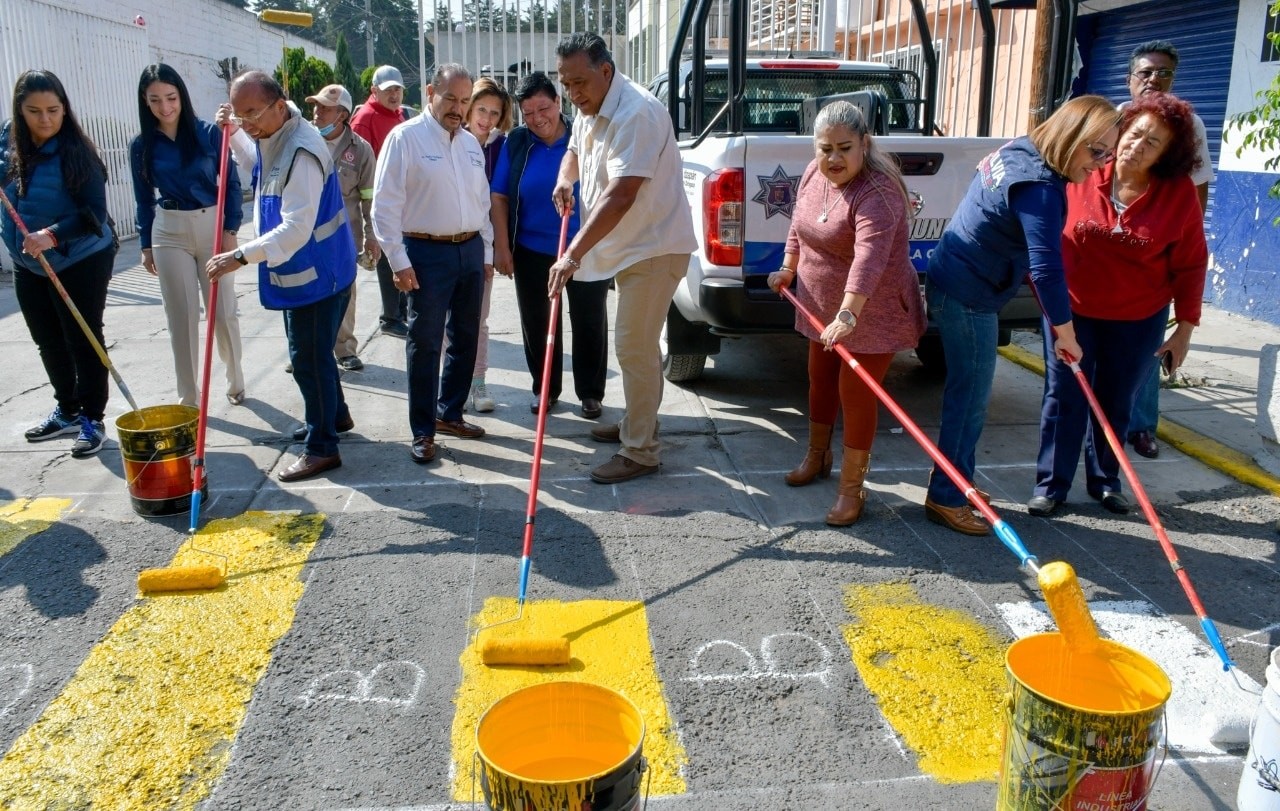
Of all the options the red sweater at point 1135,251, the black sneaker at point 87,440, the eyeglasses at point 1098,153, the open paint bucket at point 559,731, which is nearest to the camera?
the open paint bucket at point 559,731

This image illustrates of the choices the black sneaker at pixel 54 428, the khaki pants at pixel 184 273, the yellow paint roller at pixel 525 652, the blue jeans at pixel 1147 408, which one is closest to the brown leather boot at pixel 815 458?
the blue jeans at pixel 1147 408

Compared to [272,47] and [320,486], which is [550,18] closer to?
[320,486]

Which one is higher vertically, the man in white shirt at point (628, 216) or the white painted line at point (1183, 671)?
the man in white shirt at point (628, 216)

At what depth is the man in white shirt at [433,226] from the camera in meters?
5.01

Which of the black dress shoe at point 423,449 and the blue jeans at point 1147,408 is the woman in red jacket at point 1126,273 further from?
the black dress shoe at point 423,449

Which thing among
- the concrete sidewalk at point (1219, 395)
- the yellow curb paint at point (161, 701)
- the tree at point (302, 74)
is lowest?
the yellow curb paint at point (161, 701)

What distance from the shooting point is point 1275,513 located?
4680 millimetres

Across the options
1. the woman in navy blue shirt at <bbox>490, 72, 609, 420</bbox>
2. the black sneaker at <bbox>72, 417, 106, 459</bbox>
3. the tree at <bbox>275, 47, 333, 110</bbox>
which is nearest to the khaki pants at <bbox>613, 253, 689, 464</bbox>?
the woman in navy blue shirt at <bbox>490, 72, 609, 420</bbox>

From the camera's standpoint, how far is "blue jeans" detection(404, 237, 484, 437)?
17.0ft

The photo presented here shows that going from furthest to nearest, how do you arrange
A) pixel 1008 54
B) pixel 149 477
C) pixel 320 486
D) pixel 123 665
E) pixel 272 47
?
1. pixel 272 47
2. pixel 1008 54
3. pixel 320 486
4. pixel 149 477
5. pixel 123 665

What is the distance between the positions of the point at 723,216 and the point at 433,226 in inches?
57.7

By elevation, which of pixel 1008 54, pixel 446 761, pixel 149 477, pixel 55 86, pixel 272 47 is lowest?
pixel 446 761

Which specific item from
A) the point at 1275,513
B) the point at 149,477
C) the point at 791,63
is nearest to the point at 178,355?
the point at 149,477

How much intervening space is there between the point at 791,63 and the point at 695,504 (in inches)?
141
